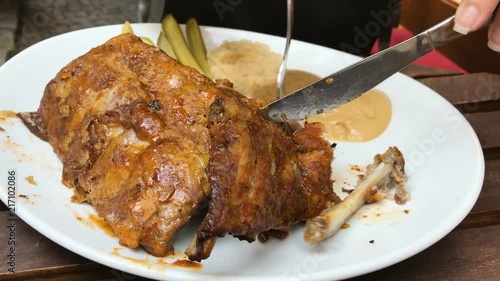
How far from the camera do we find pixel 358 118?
2.55m

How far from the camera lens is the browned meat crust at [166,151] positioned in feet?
4.99

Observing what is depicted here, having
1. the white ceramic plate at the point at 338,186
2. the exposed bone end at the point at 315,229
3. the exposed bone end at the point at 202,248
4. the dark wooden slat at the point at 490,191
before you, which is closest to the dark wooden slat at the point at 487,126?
the dark wooden slat at the point at 490,191

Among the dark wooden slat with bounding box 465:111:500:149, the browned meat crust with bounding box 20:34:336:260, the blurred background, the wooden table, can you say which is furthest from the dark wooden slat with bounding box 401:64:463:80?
the browned meat crust with bounding box 20:34:336:260

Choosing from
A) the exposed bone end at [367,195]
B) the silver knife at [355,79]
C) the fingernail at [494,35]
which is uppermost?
the fingernail at [494,35]

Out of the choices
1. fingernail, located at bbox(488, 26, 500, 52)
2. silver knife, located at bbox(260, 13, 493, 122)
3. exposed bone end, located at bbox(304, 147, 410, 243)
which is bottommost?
exposed bone end, located at bbox(304, 147, 410, 243)

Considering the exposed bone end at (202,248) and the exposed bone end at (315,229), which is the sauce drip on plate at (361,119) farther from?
the exposed bone end at (202,248)

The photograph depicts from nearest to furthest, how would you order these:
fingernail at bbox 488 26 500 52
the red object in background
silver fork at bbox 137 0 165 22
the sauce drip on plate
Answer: fingernail at bbox 488 26 500 52 → the sauce drip on plate → silver fork at bbox 137 0 165 22 → the red object in background

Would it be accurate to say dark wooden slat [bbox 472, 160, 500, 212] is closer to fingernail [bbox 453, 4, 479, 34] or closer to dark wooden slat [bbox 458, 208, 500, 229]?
dark wooden slat [bbox 458, 208, 500, 229]

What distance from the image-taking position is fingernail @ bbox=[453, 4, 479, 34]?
1.75 meters

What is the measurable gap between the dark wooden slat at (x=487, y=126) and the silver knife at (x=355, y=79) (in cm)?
84

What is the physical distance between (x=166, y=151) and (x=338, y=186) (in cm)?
77

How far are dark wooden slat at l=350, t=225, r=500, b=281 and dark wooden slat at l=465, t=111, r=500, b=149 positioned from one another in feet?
2.27

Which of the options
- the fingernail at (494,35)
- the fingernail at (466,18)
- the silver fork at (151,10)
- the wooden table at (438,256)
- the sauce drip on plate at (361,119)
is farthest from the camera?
the silver fork at (151,10)

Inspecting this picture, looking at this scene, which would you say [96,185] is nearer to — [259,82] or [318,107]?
[318,107]
